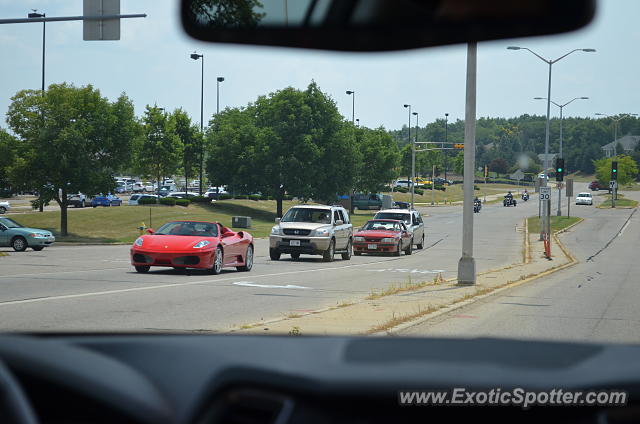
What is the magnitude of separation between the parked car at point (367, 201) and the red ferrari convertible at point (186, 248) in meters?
72.6

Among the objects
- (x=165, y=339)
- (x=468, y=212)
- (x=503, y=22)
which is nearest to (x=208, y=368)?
(x=165, y=339)

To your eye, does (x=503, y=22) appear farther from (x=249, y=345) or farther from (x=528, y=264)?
(x=528, y=264)

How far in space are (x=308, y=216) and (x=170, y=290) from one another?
14.8 meters

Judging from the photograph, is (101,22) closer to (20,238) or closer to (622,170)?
(20,238)

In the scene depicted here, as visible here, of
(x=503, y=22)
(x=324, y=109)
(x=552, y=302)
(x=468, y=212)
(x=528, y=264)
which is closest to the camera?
(x=503, y=22)

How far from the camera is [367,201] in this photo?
96188 mm

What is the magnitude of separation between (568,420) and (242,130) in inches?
2726

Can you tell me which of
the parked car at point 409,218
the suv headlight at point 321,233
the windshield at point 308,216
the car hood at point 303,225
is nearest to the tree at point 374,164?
the parked car at point 409,218

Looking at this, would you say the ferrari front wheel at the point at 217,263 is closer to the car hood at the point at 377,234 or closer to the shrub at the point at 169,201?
the car hood at the point at 377,234

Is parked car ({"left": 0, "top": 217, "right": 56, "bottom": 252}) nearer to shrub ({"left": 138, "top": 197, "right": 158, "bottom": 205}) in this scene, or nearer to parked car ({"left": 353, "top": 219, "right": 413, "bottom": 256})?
parked car ({"left": 353, "top": 219, "right": 413, "bottom": 256})

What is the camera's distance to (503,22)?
6.98 feet

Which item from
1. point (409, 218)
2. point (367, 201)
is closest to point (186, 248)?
point (409, 218)

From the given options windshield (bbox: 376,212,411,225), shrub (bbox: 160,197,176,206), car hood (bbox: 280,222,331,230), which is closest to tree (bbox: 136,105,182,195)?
shrub (bbox: 160,197,176,206)

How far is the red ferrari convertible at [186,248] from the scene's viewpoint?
71.2ft
